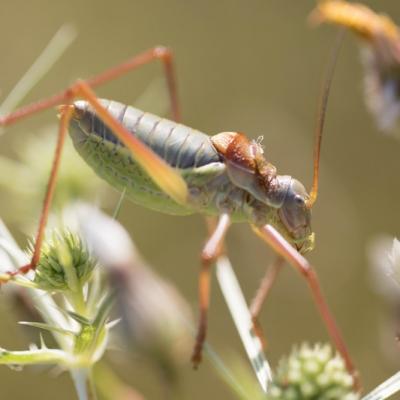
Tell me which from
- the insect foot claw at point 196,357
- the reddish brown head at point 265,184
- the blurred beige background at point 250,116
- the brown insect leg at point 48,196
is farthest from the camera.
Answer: the blurred beige background at point 250,116

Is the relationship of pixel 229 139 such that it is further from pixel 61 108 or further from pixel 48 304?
pixel 48 304

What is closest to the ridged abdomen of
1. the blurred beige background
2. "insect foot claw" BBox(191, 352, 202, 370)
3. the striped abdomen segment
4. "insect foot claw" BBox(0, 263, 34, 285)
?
the striped abdomen segment

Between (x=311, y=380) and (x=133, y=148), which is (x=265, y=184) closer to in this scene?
(x=133, y=148)

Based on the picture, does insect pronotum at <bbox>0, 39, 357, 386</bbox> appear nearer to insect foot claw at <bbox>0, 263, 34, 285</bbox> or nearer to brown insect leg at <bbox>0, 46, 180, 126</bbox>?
brown insect leg at <bbox>0, 46, 180, 126</bbox>

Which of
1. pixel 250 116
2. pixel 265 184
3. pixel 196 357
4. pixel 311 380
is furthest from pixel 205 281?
pixel 250 116

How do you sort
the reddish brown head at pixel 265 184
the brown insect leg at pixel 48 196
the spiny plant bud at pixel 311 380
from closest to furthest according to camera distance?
the spiny plant bud at pixel 311 380, the brown insect leg at pixel 48 196, the reddish brown head at pixel 265 184

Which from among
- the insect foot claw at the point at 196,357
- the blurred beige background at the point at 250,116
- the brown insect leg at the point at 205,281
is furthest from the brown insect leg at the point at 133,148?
the blurred beige background at the point at 250,116

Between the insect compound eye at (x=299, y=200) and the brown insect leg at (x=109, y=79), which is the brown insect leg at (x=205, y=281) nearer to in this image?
the insect compound eye at (x=299, y=200)
